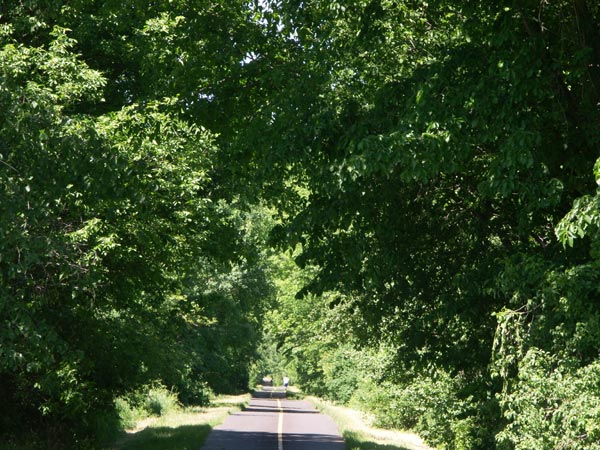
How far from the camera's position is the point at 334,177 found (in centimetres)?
1174

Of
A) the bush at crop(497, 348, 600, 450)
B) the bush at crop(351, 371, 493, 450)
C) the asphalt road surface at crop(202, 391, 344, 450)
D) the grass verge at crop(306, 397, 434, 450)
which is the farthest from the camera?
the grass verge at crop(306, 397, 434, 450)

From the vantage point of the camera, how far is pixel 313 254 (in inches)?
534

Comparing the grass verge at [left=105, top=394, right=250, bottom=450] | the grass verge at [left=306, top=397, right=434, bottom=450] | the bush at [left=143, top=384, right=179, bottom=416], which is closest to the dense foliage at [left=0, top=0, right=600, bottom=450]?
the grass verge at [left=105, top=394, right=250, bottom=450]

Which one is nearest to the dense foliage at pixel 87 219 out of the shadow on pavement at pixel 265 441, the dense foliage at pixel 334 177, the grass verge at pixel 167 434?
the dense foliage at pixel 334 177

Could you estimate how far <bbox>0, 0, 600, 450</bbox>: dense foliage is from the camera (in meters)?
10.4

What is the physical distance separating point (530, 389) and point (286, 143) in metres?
4.72

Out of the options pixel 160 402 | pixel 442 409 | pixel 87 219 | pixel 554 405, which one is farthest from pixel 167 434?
pixel 554 405

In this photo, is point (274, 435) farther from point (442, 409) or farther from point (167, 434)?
point (442, 409)

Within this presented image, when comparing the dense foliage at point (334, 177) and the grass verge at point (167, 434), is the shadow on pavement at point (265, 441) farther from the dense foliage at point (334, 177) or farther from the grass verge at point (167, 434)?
the dense foliage at point (334, 177)

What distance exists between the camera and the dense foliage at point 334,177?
10375mm

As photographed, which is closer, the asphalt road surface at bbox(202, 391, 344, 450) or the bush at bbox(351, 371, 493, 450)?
the bush at bbox(351, 371, 493, 450)

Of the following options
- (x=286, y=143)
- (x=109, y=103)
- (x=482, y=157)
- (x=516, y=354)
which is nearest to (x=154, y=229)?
(x=109, y=103)

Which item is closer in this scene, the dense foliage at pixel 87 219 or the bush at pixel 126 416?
the dense foliage at pixel 87 219

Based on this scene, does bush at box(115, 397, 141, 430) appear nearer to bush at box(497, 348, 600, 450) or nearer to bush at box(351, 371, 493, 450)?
bush at box(351, 371, 493, 450)
